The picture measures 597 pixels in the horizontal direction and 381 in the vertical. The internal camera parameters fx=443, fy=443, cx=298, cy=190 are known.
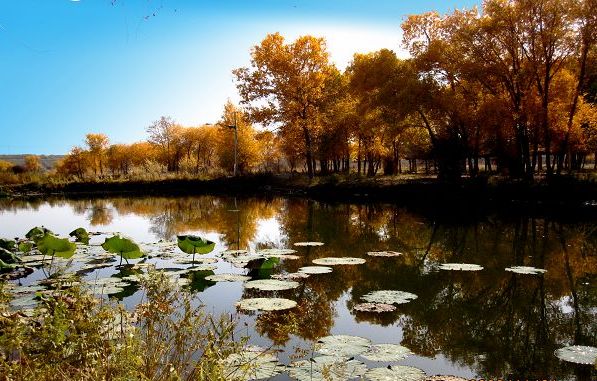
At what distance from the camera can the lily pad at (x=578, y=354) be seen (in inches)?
241

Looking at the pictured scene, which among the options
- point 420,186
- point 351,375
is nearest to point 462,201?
point 420,186

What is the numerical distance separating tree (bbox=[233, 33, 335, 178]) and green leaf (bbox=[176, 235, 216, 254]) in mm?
27479

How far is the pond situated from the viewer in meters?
6.84

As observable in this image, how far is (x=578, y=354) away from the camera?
632 centimetres

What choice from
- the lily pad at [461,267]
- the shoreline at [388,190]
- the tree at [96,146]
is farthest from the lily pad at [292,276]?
the tree at [96,146]

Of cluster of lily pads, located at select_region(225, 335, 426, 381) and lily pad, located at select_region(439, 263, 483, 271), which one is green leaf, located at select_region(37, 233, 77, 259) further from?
lily pad, located at select_region(439, 263, 483, 271)

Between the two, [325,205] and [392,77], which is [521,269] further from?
[392,77]

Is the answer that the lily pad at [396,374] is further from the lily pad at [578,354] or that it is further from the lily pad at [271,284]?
the lily pad at [271,284]

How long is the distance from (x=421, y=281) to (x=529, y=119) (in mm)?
20619

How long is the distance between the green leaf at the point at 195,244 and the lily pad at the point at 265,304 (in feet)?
12.6

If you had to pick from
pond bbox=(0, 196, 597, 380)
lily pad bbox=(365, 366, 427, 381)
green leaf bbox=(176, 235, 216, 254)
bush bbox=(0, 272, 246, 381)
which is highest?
bush bbox=(0, 272, 246, 381)

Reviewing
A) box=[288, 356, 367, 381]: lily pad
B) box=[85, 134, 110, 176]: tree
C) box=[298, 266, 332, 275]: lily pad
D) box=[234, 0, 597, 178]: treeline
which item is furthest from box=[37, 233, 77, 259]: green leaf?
box=[85, 134, 110, 176]: tree

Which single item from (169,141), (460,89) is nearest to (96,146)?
(169,141)

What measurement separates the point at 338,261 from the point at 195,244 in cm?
404
